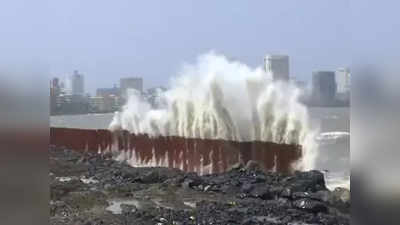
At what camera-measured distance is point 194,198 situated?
32.4 ft

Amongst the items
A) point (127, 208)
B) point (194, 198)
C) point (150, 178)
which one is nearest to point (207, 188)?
point (194, 198)

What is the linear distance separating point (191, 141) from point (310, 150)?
3424 mm

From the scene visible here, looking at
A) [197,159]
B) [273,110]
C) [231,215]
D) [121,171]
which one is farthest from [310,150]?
[231,215]

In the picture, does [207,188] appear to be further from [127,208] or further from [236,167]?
[127,208]

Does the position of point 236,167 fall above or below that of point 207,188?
above

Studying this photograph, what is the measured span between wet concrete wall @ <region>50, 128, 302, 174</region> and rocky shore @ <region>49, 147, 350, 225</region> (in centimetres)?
73

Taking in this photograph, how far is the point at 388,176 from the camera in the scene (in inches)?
69.9

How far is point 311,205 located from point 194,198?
7.88 ft

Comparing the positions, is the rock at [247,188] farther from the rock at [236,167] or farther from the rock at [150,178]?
the rock at [150,178]

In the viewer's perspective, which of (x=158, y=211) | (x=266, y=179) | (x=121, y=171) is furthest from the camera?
(x=121, y=171)

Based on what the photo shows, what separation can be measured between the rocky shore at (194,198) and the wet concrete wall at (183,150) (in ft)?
2.38

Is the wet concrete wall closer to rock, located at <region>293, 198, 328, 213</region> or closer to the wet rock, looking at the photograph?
the wet rock

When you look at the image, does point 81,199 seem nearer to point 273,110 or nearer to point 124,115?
point 273,110

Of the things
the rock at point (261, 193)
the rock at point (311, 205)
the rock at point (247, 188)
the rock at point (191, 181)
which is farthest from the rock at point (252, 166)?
the rock at point (311, 205)
